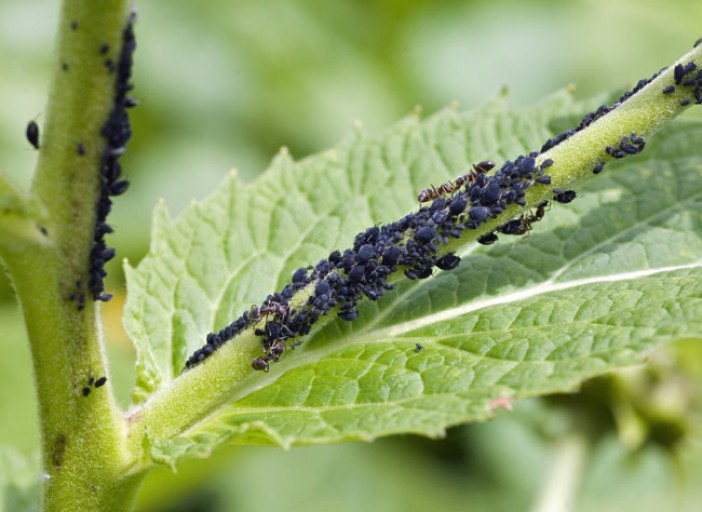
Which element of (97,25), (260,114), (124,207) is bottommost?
(97,25)

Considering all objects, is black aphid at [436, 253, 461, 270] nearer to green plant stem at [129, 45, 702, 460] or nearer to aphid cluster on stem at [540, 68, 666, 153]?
green plant stem at [129, 45, 702, 460]

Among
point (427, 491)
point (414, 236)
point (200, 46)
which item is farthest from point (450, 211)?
point (200, 46)

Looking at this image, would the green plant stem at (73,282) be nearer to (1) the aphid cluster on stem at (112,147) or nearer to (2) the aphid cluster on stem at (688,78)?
(1) the aphid cluster on stem at (112,147)

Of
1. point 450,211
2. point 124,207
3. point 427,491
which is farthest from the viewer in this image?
point 124,207

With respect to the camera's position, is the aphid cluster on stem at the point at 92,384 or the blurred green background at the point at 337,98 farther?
the blurred green background at the point at 337,98

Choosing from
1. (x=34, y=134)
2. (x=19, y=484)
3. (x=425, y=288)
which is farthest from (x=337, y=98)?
(x=34, y=134)

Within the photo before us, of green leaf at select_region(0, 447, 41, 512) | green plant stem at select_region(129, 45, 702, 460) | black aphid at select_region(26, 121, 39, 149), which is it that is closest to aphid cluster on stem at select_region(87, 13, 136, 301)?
black aphid at select_region(26, 121, 39, 149)

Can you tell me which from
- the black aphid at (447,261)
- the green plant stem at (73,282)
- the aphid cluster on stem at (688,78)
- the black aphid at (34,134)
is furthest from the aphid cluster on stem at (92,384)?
the aphid cluster on stem at (688,78)

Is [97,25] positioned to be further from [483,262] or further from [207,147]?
[207,147]
